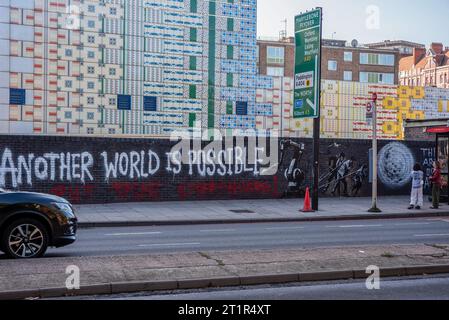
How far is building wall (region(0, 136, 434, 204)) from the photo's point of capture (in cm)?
2298

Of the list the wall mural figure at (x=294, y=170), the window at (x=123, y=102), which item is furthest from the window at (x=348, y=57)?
the wall mural figure at (x=294, y=170)

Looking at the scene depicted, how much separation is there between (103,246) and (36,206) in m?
2.65

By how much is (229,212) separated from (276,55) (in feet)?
200

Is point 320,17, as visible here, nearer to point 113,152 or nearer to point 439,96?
point 113,152

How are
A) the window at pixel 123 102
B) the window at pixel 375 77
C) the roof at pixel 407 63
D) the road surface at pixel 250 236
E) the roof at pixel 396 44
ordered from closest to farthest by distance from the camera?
the road surface at pixel 250 236 < the window at pixel 123 102 < the window at pixel 375 77 < the roof at pixel 396 44 < the roof at pixel 407 63

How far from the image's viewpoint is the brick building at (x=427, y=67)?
11850 centimetres

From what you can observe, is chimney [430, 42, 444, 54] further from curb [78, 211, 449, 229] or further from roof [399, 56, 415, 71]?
curb [78, 211, 449, 229]

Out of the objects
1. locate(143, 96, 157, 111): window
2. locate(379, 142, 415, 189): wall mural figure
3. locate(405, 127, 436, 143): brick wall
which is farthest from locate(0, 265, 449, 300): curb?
locate(143, 96, 157, 111): window

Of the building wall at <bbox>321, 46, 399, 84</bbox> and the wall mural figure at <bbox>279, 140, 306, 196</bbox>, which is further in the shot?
the building wall at <bbox>321, 46, 399, 84</bbox>

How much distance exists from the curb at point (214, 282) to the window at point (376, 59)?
79790 mm

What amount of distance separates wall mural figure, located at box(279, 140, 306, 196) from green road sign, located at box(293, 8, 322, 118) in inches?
127

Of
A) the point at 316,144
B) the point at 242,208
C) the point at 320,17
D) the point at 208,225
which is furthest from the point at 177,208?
the point at 320,17

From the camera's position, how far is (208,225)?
19688 mm

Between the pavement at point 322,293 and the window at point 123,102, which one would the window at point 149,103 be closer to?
the window at point 123,102
